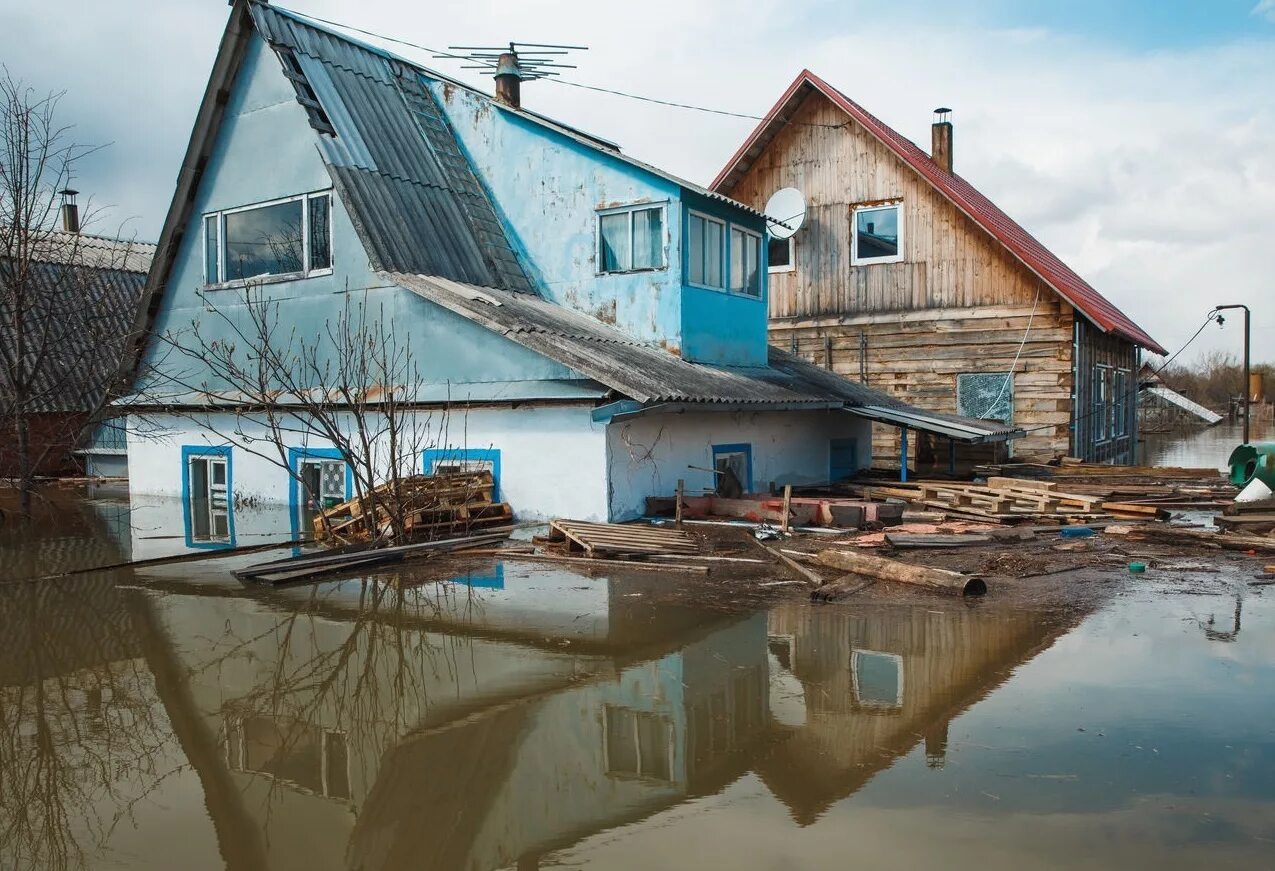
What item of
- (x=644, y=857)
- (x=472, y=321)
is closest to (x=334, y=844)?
(x=644, y=857)

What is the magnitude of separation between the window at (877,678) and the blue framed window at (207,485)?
1134cm

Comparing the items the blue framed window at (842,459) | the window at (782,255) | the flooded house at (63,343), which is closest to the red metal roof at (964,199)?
the window at (782,255)

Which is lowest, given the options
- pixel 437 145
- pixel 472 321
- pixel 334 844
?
pixel 334 844

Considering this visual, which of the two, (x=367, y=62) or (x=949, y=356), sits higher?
(x=367, y=62)

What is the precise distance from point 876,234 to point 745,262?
6.68m

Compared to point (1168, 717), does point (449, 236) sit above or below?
above

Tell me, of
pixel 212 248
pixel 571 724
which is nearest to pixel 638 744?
pixel 571 724

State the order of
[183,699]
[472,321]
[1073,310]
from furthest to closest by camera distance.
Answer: [1073,310] < [472,321] < [183,699]

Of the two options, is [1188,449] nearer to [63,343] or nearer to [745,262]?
[745,262]

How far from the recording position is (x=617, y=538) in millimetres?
11445

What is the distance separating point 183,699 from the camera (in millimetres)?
6625

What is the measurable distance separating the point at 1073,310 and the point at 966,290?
222 centimetres

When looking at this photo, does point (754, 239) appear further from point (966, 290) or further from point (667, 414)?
point (966, 290)

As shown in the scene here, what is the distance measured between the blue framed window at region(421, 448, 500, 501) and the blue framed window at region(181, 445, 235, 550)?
3.56 metres
